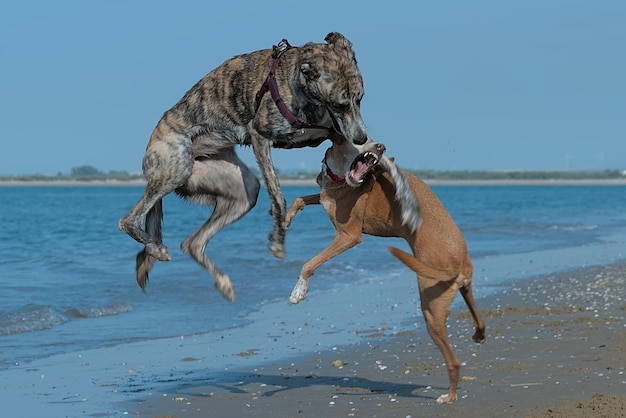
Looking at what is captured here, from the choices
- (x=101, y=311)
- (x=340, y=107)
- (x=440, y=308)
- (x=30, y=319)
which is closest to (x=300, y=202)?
(x=440, y=308)

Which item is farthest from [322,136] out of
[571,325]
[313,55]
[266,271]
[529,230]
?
[529,230]

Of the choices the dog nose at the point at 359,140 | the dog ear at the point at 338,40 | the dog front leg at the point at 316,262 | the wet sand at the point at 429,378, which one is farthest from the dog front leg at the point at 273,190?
the wet sand at the point at 429,378

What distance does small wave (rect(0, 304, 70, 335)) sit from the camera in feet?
35.2

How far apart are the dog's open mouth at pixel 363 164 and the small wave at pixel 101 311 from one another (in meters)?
5.85

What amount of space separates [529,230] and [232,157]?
68.0ft

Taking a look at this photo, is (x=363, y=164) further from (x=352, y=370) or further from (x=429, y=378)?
(x=352, y=370)

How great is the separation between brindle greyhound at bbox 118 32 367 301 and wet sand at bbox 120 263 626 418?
0.85m

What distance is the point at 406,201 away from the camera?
6.62m

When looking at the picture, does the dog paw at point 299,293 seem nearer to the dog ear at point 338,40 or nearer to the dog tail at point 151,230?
the dog tail at point 151,230

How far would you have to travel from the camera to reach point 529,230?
26953 millimetres

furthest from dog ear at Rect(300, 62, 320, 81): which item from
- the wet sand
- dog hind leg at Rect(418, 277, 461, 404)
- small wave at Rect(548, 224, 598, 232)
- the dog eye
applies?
small wave at Rect(548, 224, 598, 232)

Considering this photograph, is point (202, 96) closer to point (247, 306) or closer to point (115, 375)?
point (115, 375)

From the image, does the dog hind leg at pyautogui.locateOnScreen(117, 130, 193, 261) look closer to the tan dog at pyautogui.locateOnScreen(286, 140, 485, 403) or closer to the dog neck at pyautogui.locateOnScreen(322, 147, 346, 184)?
the tan dog at pyautogui.locateOnScreen(286, 140, 485, 403)

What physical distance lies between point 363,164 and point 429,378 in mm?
1889
